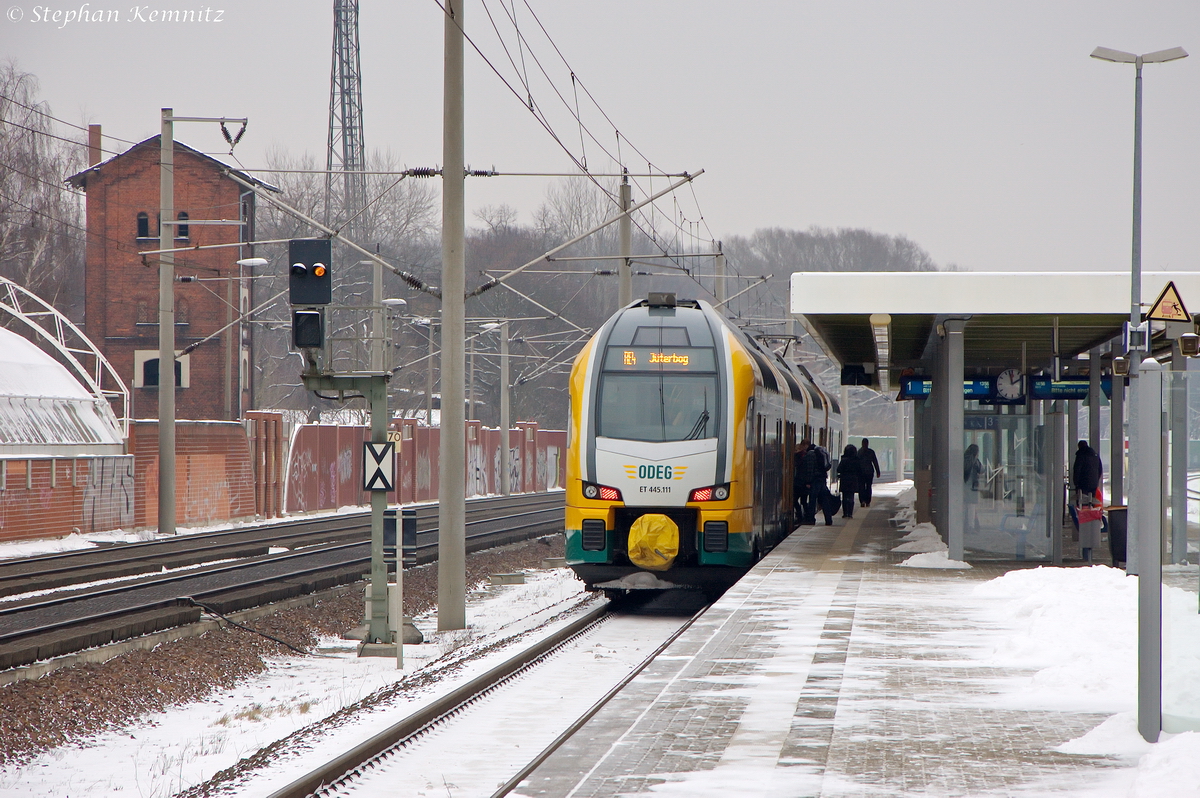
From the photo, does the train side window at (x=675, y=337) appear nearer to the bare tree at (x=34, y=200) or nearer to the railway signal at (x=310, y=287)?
the railway signal at (x=310, y=287)

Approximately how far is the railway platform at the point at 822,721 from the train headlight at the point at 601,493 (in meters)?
3.11

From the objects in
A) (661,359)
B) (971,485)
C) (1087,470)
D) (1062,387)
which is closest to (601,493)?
(661,359)

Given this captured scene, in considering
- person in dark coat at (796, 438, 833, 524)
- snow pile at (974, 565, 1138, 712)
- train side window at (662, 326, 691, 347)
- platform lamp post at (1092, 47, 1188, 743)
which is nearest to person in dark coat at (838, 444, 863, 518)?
person in dark coat at (796, 438, 833, 524)

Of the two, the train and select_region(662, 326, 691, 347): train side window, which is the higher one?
select_region(662, 326, 691, 347): train side window

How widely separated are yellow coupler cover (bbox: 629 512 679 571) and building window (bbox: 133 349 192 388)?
140 ft

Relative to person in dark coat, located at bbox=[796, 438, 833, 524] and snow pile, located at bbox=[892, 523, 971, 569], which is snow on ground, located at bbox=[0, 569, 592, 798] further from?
person in dark coat, located at bbox=[796, 438, 833, 524]

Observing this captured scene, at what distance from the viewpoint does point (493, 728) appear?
8.75 metres

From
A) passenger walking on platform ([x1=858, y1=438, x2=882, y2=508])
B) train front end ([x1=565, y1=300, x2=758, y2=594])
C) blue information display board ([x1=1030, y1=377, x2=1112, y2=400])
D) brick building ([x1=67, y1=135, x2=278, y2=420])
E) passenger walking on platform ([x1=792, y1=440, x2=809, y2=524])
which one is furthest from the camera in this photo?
brick building ([x1=67, y1=135, x2=278, y2=420])

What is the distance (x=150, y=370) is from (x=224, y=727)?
4808 cm

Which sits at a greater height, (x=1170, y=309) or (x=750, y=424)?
(x=1170, y=309)

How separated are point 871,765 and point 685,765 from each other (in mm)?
872

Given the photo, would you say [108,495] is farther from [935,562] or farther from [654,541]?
[935,562]

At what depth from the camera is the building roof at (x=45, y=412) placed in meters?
25.7

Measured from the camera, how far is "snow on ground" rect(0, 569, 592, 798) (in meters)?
7.82
